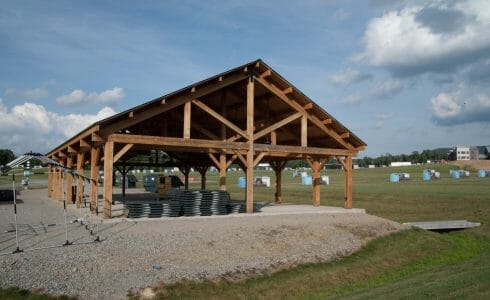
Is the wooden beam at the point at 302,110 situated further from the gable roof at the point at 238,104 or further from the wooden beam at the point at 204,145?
the wooden beam at the point at 204,145

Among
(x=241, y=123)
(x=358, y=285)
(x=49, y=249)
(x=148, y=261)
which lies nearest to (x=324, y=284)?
(x=358, y=285)

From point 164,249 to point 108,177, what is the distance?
458 cm

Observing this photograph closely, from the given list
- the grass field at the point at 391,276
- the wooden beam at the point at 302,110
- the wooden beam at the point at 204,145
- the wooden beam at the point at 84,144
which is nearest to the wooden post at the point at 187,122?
the wooden beam at the point at 204,145

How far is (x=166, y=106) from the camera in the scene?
53.3ft

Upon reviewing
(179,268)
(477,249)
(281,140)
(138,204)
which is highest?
(281,140)

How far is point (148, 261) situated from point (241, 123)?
13973mm

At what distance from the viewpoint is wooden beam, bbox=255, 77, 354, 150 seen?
19375 millimetres

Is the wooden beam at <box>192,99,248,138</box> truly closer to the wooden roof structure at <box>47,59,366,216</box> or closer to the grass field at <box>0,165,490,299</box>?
the wooden roof structure at <box>47,59,366,216</box>

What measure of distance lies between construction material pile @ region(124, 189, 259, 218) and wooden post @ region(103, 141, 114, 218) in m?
0.81

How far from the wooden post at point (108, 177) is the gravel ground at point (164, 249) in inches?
25.8

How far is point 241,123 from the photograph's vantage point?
77.7ft

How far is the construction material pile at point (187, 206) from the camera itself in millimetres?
15594

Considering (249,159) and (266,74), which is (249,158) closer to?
(249,159)

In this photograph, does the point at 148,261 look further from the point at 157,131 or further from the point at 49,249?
the point at 157,131
